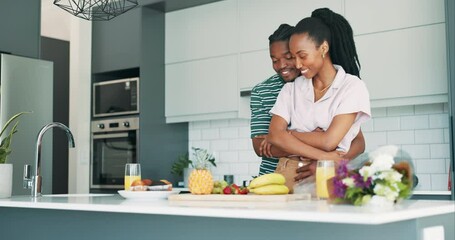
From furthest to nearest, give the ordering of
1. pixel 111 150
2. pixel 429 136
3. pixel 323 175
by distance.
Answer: pixel 111 150
pixel 429 136
pixel 323 175

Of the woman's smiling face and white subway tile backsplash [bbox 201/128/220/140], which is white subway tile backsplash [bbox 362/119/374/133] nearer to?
white subway tile backsplash [bbox 201/128/220/140]

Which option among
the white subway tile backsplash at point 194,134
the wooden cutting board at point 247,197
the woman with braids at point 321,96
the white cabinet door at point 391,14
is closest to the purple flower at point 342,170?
the wooden cutting board at point 247,197

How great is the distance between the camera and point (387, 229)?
6.23 feet

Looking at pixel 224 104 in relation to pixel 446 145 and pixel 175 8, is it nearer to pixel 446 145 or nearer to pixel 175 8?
pixel 175 8

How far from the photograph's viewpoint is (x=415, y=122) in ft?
15.1

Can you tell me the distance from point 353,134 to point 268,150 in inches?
16.5

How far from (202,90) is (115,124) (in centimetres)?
83

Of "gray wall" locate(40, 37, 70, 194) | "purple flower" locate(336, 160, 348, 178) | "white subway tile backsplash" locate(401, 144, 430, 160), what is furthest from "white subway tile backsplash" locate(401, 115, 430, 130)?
"gray wall" locate(40, 37, 70, 194)

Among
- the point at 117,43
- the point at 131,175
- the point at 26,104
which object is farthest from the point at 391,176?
the point at 117,43

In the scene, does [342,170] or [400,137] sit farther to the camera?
[400,137]

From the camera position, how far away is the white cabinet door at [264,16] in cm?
485

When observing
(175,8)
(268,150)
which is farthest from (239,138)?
(268,150)

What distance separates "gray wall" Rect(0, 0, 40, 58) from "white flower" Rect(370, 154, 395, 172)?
3647mm

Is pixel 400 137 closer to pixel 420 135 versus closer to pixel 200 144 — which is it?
pixel 420 135
